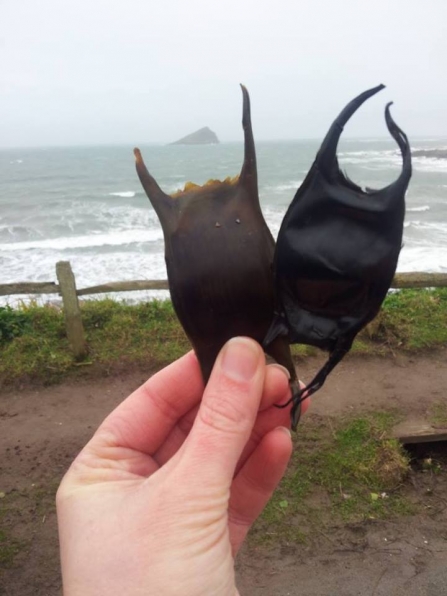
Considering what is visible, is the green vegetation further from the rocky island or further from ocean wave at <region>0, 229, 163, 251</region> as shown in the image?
the rocky island

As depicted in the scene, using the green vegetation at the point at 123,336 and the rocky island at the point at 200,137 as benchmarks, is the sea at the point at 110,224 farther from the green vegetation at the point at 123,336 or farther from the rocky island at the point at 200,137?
the rocky island at the point at 200,137

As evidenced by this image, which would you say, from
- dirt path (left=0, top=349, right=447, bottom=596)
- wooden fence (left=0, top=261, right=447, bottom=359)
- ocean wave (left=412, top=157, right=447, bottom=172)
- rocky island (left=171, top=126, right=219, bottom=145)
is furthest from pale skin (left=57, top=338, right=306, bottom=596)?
rocky island (left=171, top=126, right=219, bottom=145)

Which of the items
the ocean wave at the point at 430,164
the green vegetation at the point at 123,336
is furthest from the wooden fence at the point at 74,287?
the ocean wave at the point at 430,164

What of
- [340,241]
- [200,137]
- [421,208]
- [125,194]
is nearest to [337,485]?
[340,241]

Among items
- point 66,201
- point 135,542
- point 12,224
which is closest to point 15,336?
point 135,542

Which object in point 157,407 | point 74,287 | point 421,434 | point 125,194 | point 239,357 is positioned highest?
point 239,357

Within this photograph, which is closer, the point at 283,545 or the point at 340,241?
the point at 340,241

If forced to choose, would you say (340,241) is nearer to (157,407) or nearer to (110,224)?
(157,407)
